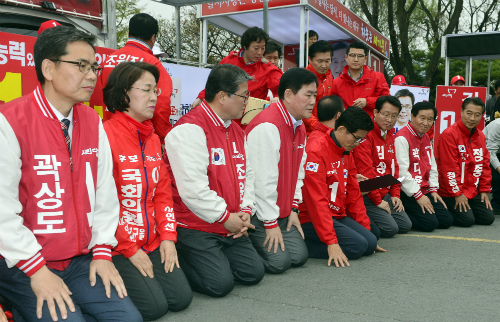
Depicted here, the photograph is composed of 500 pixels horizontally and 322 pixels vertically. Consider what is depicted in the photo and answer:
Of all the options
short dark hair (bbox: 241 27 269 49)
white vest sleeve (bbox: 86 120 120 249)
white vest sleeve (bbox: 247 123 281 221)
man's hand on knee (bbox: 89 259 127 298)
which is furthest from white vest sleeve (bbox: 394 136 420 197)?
man's hand on knee (bbox: 89 259 127 298)

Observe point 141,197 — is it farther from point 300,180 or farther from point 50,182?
point 300,180

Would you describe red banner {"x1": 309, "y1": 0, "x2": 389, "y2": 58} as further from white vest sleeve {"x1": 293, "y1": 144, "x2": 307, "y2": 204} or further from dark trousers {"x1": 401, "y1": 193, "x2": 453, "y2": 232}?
white vest sleeve {"x1": 293, "y1": 144, "x2": 307, "y2": 204}

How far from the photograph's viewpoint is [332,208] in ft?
15.2

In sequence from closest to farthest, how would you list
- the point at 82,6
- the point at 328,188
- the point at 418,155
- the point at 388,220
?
the point at 328,188 → the point at 82,6 → the point at 388,220 → the point at 418,155

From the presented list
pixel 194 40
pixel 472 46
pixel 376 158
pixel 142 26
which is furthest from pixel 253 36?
pixel 194 40

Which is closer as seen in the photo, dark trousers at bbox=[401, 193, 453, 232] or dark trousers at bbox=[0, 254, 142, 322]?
dark trousers at bbox=[0, 254, 142, 322]

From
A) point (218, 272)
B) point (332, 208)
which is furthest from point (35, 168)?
point (332, 208)

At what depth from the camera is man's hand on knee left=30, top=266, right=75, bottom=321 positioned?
89.0 inches

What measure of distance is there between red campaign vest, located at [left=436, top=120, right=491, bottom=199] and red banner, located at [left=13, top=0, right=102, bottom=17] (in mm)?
4422

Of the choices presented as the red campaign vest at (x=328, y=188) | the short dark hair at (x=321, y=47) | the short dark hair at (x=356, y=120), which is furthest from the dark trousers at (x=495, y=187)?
the short dark hair at (x=356, y=120)

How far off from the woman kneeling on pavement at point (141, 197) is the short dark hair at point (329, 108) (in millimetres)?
2118

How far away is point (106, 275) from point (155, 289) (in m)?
0.45

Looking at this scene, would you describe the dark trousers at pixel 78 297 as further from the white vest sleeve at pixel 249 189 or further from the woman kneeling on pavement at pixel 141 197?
the white vest sleeve at pixel 249 189

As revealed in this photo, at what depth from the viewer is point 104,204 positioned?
8.79 ft
